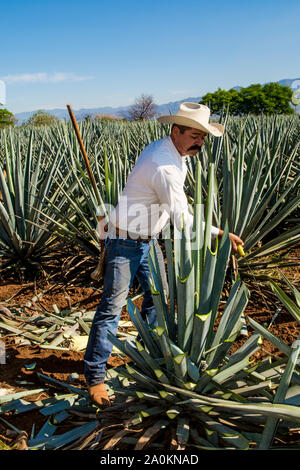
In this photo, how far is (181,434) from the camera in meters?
1.63

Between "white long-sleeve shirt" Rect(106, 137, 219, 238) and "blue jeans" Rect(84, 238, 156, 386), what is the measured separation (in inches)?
4.0

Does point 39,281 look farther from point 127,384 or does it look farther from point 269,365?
point 269,365

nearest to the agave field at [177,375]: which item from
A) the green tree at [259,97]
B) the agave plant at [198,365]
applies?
the agave plant at [198,365]

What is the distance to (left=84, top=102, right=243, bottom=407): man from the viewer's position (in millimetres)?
2107

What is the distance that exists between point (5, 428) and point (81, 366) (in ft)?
2.14

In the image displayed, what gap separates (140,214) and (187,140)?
1.46 ft

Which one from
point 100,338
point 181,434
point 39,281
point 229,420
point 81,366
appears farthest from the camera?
point 39,281

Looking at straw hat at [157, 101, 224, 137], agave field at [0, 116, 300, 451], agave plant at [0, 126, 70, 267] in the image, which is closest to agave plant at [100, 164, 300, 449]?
agave field at [0, 116, 300, 451]

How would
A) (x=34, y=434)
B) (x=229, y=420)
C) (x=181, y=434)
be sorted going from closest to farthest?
(x=181, y=434) → (x=229, y=420) → (x=34, y=434)

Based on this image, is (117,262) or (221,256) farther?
(117,262)

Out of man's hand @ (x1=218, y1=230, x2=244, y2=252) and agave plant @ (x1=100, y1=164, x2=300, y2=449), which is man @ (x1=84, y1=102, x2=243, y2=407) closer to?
man's hand @ (x1=218, y1=230, x2=244, y2=252)

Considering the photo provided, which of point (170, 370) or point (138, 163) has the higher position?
point (138, 163)
